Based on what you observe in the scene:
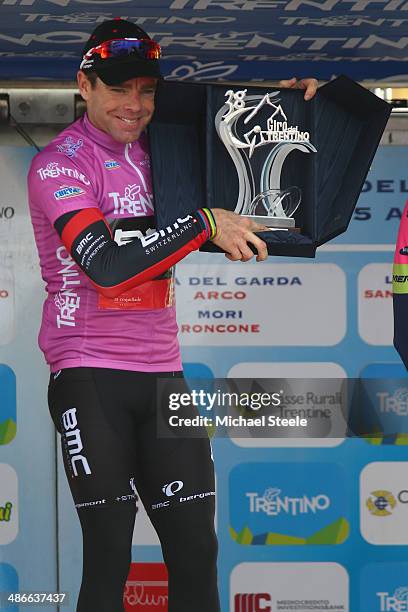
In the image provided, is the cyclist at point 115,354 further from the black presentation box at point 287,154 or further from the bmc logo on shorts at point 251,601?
→ the bmc logo on shorts at point 251,601

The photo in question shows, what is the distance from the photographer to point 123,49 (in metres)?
2.39

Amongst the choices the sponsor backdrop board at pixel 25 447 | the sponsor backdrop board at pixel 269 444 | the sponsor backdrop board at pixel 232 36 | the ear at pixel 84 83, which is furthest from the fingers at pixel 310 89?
the sponsor backdrop board at pixel 25 447

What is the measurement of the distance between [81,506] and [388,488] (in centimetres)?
128

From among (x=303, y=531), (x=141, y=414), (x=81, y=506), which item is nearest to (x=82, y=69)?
(x=141, y=414)

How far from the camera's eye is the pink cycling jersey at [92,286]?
8.07ft

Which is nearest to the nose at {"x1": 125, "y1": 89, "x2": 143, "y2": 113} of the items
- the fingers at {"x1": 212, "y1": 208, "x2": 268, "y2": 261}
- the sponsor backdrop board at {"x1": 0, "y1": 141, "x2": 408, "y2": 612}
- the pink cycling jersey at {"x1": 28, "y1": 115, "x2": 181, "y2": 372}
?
the pink cycling jersey at {"x1": 28, "y1": 115, "x2": 181, "y2": 372}

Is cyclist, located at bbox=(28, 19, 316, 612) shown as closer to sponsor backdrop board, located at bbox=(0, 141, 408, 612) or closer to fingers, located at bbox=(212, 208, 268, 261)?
fingers, located at bbox=(212, 208, 268, 261)

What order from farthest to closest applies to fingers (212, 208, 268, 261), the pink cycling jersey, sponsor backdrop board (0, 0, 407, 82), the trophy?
sponsor backdrop board (0, 0, 407, 82)
the pink cycling jersey
the trophy
fingers (212, 208, 268, 261)

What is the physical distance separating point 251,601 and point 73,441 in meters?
1.23

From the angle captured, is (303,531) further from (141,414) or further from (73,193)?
(73,193)

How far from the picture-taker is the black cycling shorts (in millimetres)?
2430

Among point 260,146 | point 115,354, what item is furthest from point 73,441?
point 260,146

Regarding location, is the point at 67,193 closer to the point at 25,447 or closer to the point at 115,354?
the point at 115,354

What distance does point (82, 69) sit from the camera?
8.05 feet
